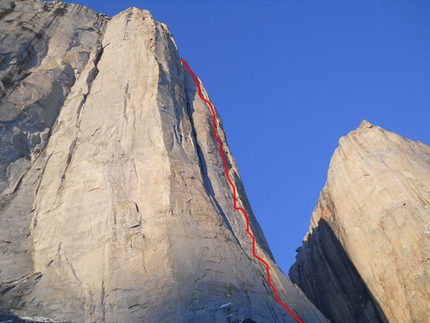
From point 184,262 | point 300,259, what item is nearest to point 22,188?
point 184,262

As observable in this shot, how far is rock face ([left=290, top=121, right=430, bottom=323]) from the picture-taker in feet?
88.4

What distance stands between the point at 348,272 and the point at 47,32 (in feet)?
71.9

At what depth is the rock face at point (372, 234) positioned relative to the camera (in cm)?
2694

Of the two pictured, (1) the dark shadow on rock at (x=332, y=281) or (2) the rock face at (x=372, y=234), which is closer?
(2) the rock face at (x=372, y=234)

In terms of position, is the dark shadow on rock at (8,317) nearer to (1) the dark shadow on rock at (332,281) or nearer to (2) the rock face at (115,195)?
(2) the rock face at (115,195)

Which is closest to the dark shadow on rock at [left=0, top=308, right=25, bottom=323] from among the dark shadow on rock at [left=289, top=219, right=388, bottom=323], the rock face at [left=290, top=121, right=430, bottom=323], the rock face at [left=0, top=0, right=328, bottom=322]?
the rock face at [left=0, top=0, right=328, bottom=322]

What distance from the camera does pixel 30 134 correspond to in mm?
24734

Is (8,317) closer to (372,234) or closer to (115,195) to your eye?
(115,195)

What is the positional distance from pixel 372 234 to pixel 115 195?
14.8 metres

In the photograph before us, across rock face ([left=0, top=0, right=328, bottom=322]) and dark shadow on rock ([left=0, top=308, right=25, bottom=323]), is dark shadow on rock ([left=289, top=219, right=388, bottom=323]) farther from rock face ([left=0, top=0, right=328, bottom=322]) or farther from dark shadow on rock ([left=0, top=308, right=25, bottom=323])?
dark shadow on rock ([left=0, top=308, right=25, bottom=323])

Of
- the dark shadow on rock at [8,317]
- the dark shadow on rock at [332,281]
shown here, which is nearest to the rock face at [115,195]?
the dark shadow on rock at [8,317]

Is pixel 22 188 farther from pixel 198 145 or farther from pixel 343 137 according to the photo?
pixel 343 137

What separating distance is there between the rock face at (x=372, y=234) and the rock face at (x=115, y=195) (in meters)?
6.20

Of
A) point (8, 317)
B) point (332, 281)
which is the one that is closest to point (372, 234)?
point (332, 281)
